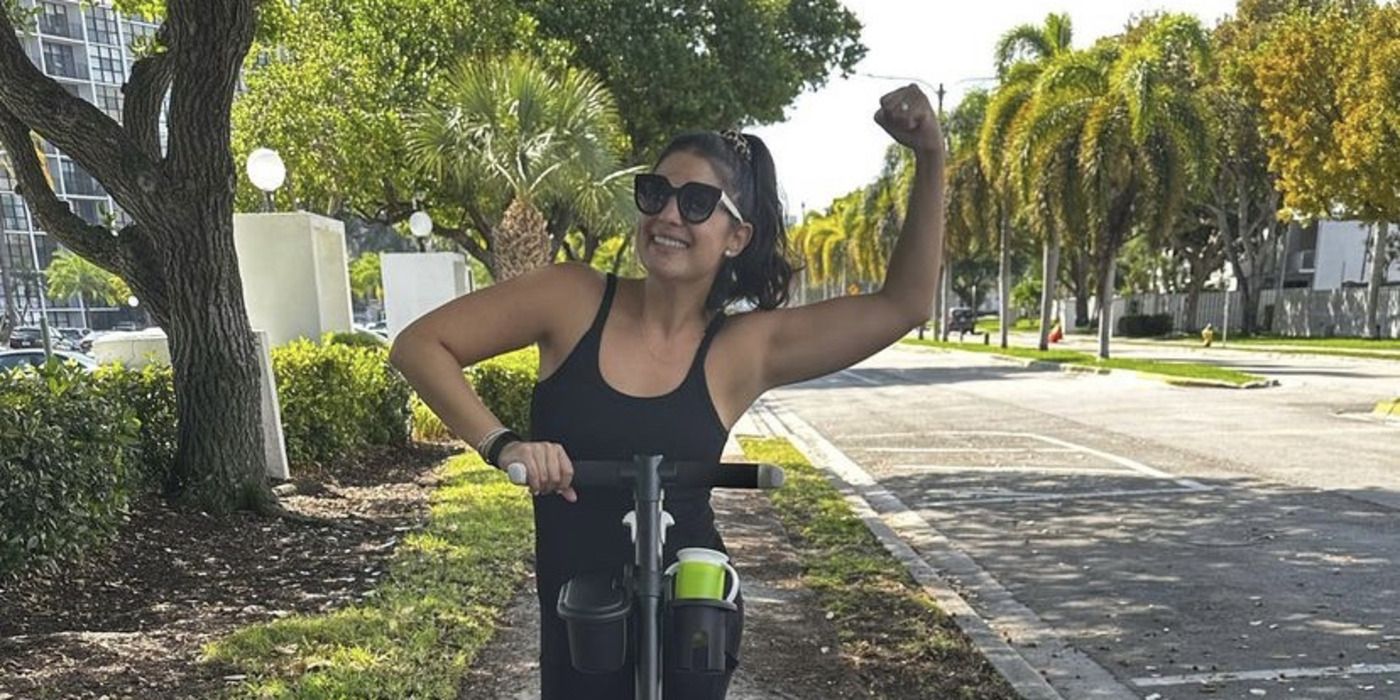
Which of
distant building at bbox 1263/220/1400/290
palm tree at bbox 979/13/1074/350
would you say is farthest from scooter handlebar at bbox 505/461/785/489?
distant building at bbox 1263/220/1400/290

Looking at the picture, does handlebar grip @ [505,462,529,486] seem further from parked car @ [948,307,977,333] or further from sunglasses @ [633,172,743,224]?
parked car @ [948,307,977,333]

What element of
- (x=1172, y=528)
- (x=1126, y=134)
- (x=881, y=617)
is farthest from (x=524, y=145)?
(x=1126, y=134)

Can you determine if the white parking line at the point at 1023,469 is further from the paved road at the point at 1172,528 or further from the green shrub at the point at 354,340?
the green shrub at the point at 354,340

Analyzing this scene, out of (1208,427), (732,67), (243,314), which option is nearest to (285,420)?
(243,314)

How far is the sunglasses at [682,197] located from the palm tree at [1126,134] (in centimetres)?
2207

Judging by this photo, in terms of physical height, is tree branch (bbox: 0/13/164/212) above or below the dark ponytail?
above

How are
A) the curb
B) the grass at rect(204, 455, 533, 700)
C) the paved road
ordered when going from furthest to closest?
the curb, the paved road, the grass at rect(204, 455, 533, 700)

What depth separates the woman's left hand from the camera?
1965 millimetres

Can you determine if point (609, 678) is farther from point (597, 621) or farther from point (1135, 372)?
point (1135, 372)

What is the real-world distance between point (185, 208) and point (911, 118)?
546 centimetres

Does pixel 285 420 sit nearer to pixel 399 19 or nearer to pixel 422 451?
pixel 422 451

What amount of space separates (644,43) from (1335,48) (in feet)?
51.0

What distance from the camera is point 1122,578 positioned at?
19.3 feet

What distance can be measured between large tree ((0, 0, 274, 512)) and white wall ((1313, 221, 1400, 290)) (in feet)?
158
